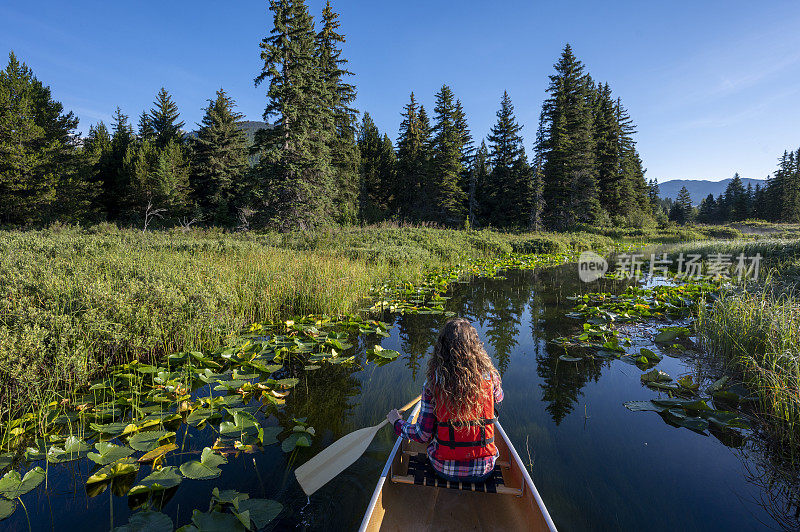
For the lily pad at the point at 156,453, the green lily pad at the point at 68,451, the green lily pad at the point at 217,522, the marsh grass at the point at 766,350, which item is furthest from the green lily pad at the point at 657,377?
the green lily pad at the point at 68,451

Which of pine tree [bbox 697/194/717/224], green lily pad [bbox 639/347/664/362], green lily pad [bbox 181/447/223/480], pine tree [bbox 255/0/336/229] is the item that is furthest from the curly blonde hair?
pine tree [bbox 697/194/717/224]

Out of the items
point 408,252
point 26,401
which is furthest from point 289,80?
point 26,401

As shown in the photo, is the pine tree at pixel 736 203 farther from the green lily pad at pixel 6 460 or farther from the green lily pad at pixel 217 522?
the green lily pad at pixel 6 460

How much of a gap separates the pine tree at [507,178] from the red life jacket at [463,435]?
3070 cm

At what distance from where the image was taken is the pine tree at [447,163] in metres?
30.1

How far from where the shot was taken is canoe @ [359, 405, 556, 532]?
2084 millimetres

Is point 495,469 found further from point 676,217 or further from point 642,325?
point 676,217

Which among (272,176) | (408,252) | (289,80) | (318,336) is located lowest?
(318,336)

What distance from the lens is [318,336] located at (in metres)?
5.44

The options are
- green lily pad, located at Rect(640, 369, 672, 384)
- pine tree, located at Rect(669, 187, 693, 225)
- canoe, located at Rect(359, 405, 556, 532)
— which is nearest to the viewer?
canoe, located at Rect(359, 405, 556, 532)

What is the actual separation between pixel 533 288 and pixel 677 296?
3530 millimetres

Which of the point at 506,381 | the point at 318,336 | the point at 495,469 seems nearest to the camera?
the point at 495,469

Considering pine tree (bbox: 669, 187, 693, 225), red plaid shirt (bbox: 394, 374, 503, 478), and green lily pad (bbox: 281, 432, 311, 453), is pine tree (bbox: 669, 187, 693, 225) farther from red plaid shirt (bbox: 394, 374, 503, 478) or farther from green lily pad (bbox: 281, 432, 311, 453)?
green lily pad (bbox: 281, 432, 311, 453)

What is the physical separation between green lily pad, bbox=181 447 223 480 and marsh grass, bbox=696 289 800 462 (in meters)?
4.63
